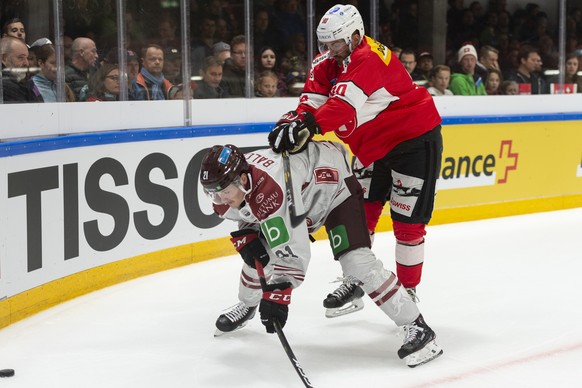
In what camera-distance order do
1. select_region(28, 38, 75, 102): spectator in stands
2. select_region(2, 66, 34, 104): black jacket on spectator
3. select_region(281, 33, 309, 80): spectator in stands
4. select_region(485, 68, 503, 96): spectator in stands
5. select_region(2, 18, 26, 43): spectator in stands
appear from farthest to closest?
select_region(485, 68, 503, 96): spectator in stands
select_region(281, 33, 309, 80): spectator in stands
select_region(28, 38, 75, 102): spectator in stands
select_region(2, 18, 26, 43): spectator in stands
select_region(2, 66, 34, 104): black jacket on spectator

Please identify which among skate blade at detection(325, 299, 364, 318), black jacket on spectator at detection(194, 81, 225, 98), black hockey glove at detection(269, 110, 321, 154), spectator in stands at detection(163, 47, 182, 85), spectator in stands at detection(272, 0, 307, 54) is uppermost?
spectator in stands at detection(272, 0, 307, 54)

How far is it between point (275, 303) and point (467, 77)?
456cm

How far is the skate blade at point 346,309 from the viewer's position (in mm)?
4086

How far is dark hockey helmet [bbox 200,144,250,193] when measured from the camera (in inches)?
120

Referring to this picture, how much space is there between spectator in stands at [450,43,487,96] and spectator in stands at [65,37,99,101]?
3147 millimetres

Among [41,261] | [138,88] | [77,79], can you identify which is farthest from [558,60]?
[41,261]

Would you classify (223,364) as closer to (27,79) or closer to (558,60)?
(27,79)

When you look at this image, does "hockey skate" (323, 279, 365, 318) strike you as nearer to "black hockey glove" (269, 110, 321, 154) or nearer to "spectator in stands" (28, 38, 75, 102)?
"black hockey glove" (269, 110, 321, 154)

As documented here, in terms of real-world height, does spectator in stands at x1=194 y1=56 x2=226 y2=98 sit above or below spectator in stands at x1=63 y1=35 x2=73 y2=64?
below

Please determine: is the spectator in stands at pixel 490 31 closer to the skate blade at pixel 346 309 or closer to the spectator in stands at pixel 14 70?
the skate blade at pixel 346 309

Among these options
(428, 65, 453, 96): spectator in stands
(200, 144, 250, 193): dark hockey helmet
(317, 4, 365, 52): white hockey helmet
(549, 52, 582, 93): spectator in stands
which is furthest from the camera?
(549, 52, 582, 93): spectator in stands

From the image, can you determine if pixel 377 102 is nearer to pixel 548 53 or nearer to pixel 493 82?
pixel 493 82

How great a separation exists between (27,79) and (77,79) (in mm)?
490

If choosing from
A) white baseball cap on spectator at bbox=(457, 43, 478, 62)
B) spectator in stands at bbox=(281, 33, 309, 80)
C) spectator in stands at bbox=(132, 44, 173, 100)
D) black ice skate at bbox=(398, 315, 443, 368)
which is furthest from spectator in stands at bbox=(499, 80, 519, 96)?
black ice skate at bbox=(398, 315, 443, 368)
